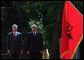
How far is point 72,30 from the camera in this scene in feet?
44.2

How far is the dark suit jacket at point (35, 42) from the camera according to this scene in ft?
43.1

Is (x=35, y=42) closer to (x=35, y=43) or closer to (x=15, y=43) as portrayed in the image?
(x=35, y=43)

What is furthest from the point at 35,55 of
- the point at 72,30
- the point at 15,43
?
the point at 72,30

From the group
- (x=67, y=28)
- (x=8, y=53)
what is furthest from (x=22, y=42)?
(x=67, y=28)

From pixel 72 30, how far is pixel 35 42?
1.12 m

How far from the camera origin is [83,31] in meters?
14.1

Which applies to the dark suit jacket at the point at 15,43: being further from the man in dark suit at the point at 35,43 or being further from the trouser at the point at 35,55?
the trouser at the point at 35,55

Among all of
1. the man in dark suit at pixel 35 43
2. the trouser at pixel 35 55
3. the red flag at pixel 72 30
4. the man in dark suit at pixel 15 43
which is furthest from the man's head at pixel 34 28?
the red flag at pixel 72 30

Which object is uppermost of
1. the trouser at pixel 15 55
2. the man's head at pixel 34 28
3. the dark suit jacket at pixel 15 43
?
the man's head at pixel 34 28

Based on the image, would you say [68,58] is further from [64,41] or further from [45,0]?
[45,0]

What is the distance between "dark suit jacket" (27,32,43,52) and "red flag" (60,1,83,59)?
701 mm

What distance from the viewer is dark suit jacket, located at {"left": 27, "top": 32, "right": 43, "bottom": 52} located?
517 inches

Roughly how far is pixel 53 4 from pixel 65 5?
0.41m

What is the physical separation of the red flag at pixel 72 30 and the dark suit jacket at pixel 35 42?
701 mm
